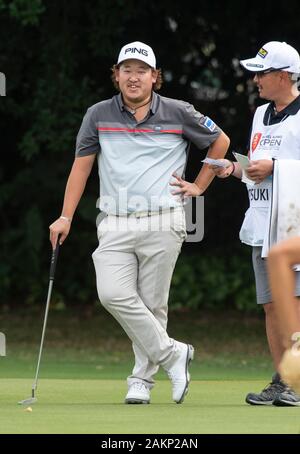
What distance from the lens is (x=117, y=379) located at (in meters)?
11.9

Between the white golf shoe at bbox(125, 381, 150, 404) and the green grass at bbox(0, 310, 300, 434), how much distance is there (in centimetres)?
12

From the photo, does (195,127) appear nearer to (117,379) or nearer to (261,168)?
(261,168)

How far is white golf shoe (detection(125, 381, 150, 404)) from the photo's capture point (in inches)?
342

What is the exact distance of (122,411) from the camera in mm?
7980

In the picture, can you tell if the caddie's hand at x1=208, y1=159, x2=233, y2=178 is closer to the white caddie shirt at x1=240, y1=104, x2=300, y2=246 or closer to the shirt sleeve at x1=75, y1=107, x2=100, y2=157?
the white caddie shirt at x1=240, y1=104, x2=300, y2=246

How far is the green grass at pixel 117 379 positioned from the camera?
23.8 ft

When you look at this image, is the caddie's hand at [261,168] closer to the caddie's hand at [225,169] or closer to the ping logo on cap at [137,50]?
the caddie's hand at [225,169]

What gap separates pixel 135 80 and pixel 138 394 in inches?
81.3

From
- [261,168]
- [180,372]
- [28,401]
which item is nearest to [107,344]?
[180,372]

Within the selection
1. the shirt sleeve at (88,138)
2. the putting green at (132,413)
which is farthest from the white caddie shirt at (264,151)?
the putting green at (132,413)

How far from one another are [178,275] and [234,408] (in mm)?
11227

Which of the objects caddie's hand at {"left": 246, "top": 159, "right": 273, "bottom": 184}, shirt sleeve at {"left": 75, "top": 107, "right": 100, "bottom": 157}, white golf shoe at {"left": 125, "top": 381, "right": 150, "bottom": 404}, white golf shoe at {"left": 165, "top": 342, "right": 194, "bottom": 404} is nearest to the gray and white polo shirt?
shirt sleeve at {"left": 75, "top": 107, "right": 100, "bottom": 157}

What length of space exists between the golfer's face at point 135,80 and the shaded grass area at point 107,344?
13.7 ft

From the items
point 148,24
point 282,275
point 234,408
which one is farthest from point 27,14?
point 282,275
